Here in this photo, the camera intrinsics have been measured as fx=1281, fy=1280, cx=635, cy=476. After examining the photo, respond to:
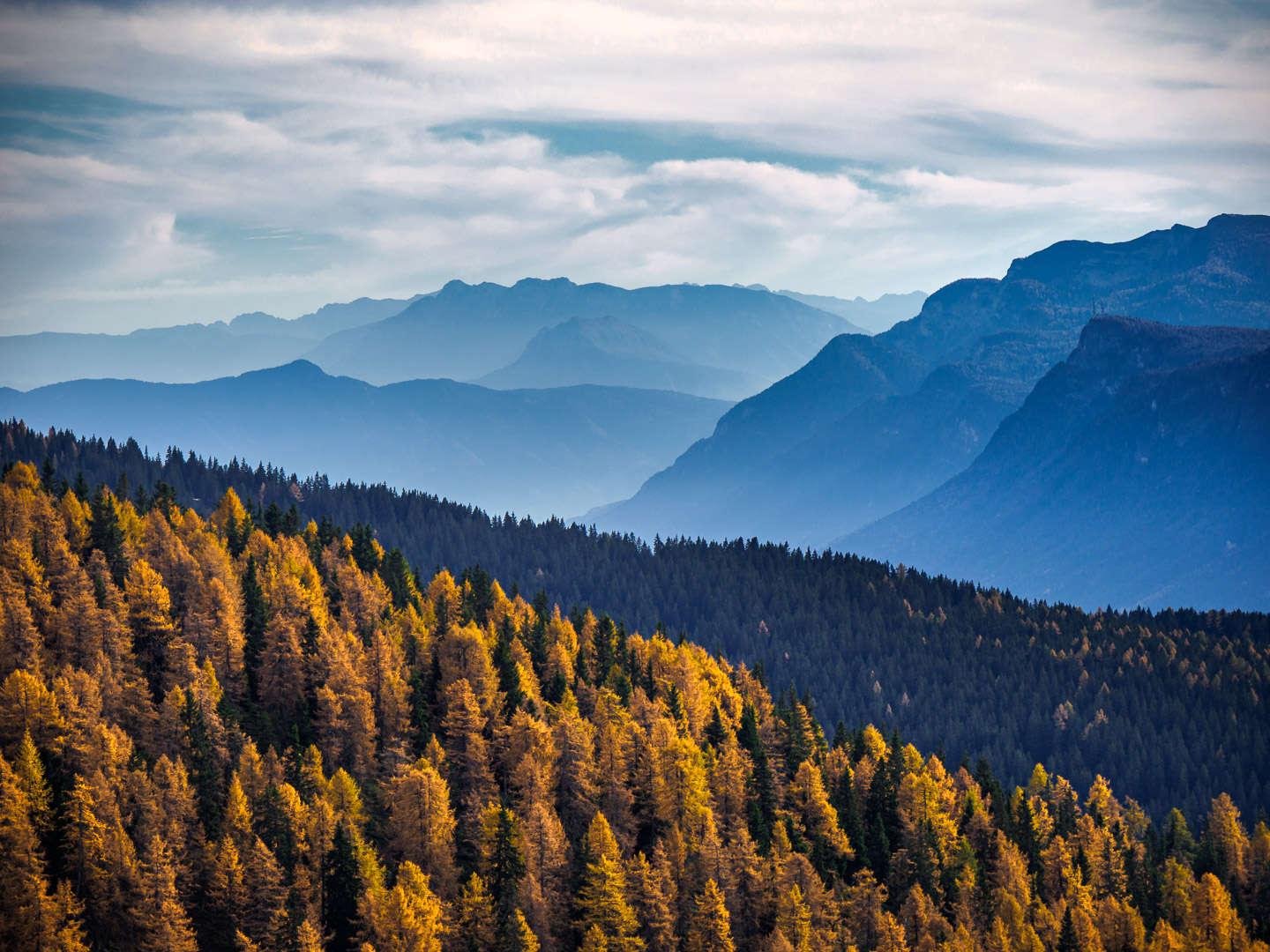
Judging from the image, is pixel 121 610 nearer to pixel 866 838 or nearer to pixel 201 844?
pixel 201 844

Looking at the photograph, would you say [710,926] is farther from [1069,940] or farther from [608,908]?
[1069,940]

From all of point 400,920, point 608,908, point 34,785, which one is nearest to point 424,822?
point 400,920

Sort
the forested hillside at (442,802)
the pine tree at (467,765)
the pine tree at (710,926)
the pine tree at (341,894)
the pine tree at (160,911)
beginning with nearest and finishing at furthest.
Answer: the pine tree at (160,911), the forested hillside at (442,802), the pine tree at (341,894), the pine tree at (710,926), the pine tree at (467,765)

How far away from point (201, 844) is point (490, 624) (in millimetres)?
68366

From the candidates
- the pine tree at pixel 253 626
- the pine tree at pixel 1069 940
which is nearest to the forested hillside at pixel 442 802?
the pine tree at pixel 1069 940

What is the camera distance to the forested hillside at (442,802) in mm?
102625

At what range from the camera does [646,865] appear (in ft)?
383

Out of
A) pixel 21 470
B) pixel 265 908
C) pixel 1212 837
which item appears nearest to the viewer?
pixel 265 908

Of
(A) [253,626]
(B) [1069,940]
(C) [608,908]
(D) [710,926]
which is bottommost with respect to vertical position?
(B) [1069,940]

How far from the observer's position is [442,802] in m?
116

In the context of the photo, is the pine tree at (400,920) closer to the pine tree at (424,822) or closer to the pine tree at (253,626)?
the pine tree at (424,822)

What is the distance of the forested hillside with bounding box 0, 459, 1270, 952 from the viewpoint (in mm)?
102625

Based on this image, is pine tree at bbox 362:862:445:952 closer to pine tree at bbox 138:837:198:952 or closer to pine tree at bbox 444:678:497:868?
pine tree at bbox 138:837:198:952

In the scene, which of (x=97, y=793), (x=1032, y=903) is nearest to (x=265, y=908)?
(x=97, y=793)
